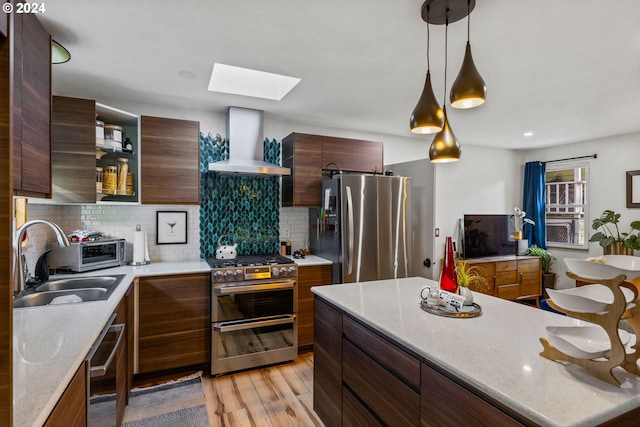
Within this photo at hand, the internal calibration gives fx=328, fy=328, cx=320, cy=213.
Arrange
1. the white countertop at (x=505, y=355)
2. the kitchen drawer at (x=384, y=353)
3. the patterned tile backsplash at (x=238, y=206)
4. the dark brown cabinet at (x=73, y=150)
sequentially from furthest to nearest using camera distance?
1. the patterned tile backsplash at (x=238, y=206)
2. the dark brown cabinet at (x=73, y=150)
3. the kitchen drawer at (x=384, y=353)
4. the white countertop at (x=505, y=355)

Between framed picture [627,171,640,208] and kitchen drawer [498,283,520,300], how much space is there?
1.81 metres

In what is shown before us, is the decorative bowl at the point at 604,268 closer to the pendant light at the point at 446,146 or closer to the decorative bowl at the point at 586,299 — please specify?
the decorative bowl at the point at 586,299

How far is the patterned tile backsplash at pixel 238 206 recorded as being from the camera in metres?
3.57

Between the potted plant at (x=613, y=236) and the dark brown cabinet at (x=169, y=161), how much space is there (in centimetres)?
516

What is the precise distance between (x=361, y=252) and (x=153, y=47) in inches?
98.1

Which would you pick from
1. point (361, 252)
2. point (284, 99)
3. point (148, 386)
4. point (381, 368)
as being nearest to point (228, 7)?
point (284, 99)

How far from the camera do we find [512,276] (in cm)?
495

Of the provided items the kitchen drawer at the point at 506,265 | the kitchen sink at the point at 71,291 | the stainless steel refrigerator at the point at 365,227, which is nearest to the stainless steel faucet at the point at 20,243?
the kitchen sink at the point at 71,291

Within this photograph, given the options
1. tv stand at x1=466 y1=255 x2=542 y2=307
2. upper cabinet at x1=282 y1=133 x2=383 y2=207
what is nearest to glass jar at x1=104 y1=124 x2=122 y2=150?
upper cabinet at x1=282 y1=133 x2=383 y2=207

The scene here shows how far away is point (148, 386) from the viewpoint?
273cm

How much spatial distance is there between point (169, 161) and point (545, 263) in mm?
5674

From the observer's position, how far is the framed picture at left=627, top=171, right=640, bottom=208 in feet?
14.2

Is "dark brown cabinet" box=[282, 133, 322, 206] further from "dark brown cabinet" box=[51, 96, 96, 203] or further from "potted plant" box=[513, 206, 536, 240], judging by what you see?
"potted plant" box=[513, 206, 536, 240]

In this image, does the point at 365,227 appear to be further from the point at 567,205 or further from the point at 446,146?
the point at 567,205
